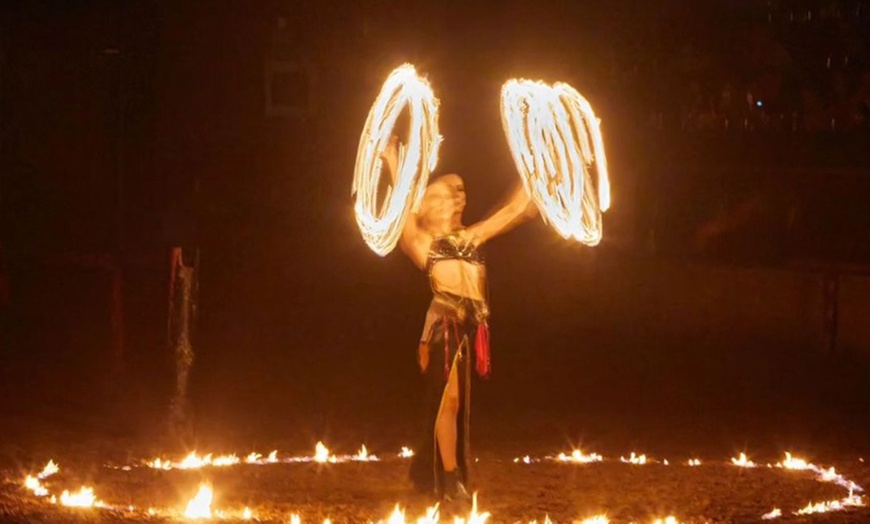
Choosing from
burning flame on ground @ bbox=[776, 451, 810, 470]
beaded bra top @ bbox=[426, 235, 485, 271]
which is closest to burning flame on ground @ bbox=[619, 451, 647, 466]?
burning flame on ground @ bbox=[776, 451, 810, 470]

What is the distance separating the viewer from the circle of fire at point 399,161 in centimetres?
852

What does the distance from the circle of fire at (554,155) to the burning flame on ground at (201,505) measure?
7.91 ft

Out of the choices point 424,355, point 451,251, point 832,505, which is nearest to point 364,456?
point 424,355

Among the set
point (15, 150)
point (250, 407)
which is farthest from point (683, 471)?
point (15, 150)

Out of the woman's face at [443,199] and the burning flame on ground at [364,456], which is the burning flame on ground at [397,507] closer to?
the burning flame on ground at [364,456]

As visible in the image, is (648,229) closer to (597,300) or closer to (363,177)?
(597,300)

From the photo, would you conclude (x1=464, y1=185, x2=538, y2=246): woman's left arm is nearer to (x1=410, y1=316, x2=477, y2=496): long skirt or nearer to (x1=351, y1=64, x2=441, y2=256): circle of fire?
(x1=351, y1=64, x2=441, y2=256): circle of fire

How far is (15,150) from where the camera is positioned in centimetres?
2152

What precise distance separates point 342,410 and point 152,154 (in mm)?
8123

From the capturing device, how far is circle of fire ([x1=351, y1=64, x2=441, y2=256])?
335 inches

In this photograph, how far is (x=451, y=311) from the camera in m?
8.93

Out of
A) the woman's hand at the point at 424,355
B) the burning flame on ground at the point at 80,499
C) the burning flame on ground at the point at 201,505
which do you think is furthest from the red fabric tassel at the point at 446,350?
the burning flame on ground at the point at 80,499

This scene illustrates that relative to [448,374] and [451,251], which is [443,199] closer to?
[451,251]

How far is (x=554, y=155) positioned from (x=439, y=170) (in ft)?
34.5
